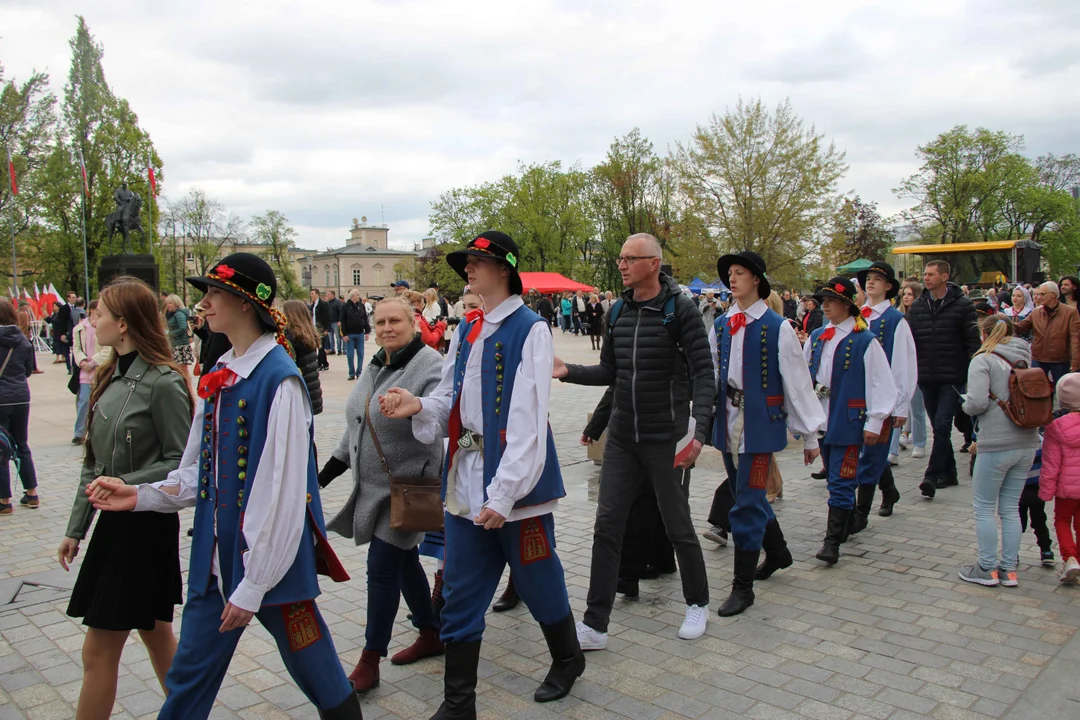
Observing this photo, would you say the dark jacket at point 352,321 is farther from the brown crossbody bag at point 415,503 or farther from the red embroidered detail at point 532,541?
the red embroidered detail at point 532,541

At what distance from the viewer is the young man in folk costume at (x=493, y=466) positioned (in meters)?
3.39

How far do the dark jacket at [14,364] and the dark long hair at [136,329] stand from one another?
188 inches

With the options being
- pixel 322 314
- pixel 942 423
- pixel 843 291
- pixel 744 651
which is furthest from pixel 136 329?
pixel 322 314

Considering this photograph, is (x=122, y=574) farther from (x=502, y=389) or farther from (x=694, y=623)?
(x=694, y=623)

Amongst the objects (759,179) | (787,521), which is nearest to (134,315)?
(787,521)

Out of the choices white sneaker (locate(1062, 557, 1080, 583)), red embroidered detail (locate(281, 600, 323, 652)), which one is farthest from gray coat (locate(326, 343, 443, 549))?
white sneaker (locate(1062, 557, 1080, 583))

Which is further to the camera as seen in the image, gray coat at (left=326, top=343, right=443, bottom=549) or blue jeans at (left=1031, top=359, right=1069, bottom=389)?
blue jeans at (left=1031, top=359, right=1069, bottom=389)

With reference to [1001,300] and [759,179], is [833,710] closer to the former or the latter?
[1001,300]

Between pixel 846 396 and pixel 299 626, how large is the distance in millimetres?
4408

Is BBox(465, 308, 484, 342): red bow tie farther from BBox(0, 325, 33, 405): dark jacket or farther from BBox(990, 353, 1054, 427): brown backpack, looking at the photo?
BBox(0, 325, 33, 405): dark jacket

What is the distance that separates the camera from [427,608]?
4238mm

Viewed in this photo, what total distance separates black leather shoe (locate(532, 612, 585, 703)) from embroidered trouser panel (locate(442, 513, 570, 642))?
3.2 inches

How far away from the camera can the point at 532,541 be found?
357 centimetres

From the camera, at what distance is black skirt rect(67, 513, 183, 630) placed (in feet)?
10.2
